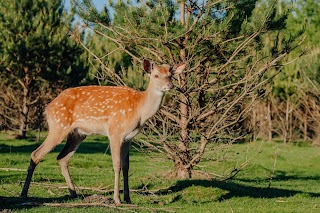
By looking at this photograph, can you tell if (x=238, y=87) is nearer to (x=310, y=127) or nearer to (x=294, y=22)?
(x=310, y=127)

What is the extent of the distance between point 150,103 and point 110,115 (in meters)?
0.71

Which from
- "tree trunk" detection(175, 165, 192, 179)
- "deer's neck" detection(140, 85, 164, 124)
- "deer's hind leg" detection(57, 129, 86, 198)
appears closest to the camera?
"deer's neck" detection(140, 85, 164, 124)

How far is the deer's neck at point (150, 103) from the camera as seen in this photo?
8.77 m

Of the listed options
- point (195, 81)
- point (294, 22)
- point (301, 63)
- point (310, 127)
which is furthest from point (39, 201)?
point (294, 22)

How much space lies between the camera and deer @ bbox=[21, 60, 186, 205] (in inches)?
347

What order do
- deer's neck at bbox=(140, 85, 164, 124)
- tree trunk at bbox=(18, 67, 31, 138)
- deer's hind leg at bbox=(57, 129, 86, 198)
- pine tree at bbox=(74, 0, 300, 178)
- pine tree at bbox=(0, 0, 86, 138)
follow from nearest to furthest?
deer's neck at bbox=(140, 85, 164, 124)
deer's hind leg at bbox=(57, 129, 86, 198)
pine tree at bbox=(74, 0, 300, 178)
pine tree at bbox=(0, 0, 86, 138)
tree trunk at bbox=(18, 67, 31, 138)

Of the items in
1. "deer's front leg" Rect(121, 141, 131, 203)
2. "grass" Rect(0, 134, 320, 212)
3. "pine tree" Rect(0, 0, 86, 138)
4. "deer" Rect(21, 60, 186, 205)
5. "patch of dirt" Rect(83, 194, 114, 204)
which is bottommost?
"grass" Rect(0, 134, 320, 212)

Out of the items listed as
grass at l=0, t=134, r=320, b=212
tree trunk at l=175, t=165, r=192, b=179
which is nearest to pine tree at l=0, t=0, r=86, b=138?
grass at l=0, t=134, r=320, b=212

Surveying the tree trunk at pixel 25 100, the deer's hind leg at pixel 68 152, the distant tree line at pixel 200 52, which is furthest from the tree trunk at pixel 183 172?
the tree trunk at pixel 25 100

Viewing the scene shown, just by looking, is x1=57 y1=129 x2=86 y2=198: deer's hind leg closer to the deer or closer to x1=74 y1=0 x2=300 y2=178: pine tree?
the deer

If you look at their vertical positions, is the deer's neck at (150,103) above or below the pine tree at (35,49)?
below

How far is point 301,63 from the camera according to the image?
25.8 metres

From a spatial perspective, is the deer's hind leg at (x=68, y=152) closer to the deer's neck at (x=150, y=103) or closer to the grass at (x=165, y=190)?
the grass at (x=165, y=190)

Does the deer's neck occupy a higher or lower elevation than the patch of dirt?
higher
